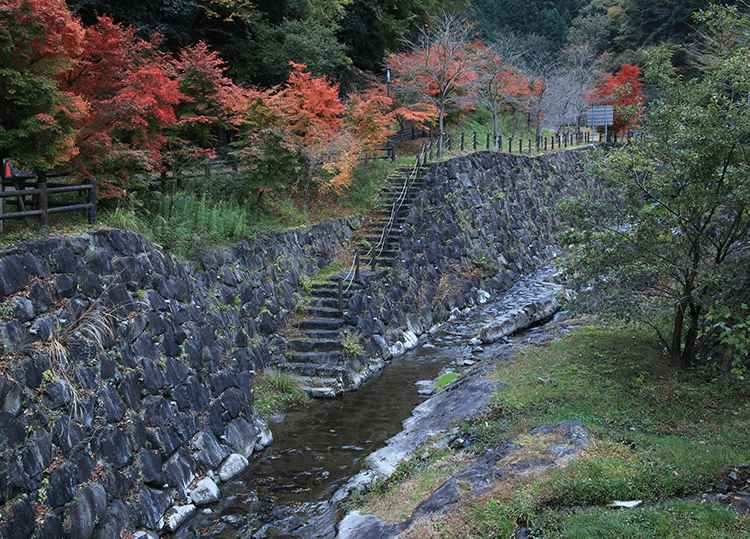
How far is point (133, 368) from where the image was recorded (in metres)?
8.49

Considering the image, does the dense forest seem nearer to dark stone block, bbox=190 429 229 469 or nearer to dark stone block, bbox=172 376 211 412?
dark stone block, bbox=172 376 211 412

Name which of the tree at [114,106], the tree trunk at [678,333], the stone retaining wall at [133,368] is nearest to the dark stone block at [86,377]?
the stone retaining wall at [133,368]

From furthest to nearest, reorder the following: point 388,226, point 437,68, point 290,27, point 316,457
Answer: point 437,68
point 290,27
point 388,226
point 316,457

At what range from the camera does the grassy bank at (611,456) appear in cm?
561

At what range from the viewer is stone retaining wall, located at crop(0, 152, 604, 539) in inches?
261

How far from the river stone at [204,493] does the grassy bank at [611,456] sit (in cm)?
245

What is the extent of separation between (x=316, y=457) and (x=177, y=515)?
2.70 meters

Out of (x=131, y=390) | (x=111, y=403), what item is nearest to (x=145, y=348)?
(x=131, y=390)

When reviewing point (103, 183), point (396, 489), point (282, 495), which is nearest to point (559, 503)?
point (396, 489)

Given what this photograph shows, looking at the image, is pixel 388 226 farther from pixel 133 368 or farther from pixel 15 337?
pixel 15 337

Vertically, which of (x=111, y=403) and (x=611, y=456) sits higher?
(x=111, y=403)

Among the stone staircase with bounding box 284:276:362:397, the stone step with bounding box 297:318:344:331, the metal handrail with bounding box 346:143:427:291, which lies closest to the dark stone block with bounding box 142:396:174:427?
the stone staircase with bounding box 284:276:362:397

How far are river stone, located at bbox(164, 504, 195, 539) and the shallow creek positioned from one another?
10cm

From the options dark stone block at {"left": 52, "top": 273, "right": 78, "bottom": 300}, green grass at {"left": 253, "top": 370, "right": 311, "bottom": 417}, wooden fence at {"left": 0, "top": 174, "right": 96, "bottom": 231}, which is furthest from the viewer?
green grass at {"left": 253, "top": 370, "right": 311, "bottom": 417}
